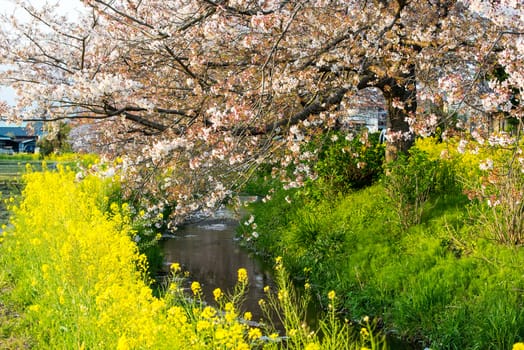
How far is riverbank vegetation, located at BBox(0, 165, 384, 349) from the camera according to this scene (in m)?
3.97

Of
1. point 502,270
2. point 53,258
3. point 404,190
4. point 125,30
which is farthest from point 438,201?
point 53,258

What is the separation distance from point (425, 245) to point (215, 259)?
199 inches

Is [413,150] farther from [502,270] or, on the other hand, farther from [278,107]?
[502,270]

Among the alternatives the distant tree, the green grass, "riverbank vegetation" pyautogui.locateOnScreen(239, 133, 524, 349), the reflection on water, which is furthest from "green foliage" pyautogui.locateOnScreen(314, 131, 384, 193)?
the distant tree

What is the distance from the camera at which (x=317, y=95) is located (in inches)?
345

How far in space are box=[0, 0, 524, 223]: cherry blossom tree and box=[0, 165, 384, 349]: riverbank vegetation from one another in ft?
5.03

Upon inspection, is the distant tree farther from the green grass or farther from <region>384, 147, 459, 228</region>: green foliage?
<region>384, 147, 459, 228</region>: green foliage

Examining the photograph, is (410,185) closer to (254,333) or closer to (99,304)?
(99,304)

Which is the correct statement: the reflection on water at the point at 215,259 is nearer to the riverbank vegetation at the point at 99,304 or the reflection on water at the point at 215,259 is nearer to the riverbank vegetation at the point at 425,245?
the riverbank vegetation at the point at 99,304

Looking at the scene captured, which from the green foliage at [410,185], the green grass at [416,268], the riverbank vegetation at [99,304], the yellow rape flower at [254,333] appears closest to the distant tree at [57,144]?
the green grass at [416,268]

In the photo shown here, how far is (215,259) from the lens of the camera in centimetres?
1230

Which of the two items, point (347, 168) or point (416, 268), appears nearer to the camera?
point (416, 268)

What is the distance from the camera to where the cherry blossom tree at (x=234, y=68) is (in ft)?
24.0

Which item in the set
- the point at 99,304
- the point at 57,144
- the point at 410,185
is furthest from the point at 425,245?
the point at 57,144
